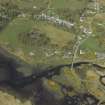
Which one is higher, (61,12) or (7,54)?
(61,12)

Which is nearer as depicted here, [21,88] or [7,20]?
[21,88]

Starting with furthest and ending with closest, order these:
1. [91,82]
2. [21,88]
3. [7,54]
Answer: [7,54] → [91,82] → [21,88]

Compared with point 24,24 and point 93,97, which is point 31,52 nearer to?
point 24,24

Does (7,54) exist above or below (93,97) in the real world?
above

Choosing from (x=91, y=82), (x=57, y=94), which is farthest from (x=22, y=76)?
(x=91, y=82)

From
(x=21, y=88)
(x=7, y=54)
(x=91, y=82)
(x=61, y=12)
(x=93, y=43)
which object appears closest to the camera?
(x=21, y=88)

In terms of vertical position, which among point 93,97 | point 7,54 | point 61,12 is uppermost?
point 61,12

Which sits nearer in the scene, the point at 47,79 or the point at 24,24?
the point at 47,79

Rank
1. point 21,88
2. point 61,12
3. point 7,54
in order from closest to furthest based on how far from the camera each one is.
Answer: point 21,88
point 7,54
point 61,12

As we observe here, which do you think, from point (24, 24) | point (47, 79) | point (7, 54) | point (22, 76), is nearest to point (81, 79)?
point (47, 79)

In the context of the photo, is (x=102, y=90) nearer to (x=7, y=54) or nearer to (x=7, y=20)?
(x=7, y=54)
